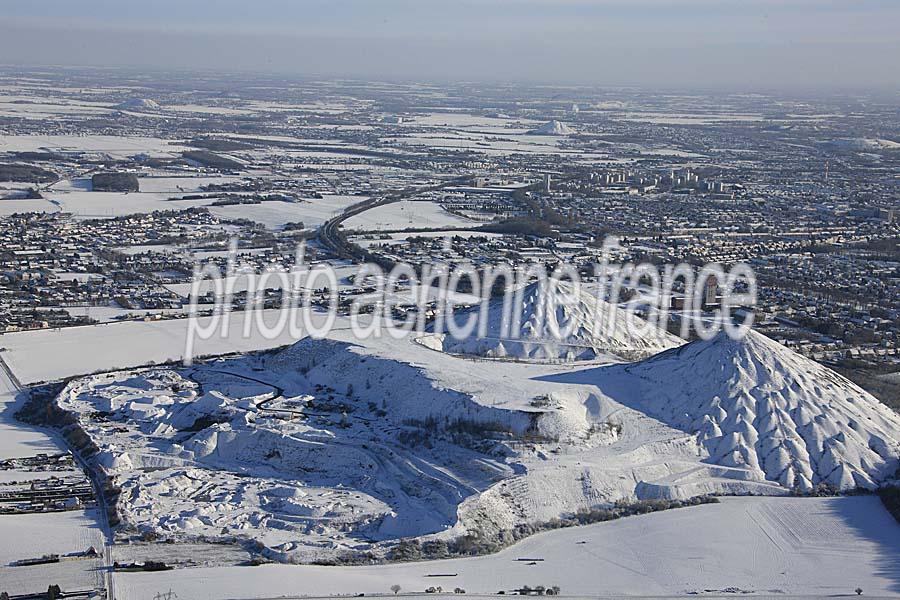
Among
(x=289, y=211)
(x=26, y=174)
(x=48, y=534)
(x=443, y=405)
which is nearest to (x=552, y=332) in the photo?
(x=443, y=405)

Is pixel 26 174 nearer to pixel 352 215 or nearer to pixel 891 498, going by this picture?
pixel 352 215

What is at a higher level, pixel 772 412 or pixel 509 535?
pixel 772 412

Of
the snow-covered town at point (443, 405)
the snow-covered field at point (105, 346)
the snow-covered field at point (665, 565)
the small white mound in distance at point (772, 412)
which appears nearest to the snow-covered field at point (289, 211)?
the snow-covered town at point (443, 405)

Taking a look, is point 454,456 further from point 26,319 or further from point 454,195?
point 454,195

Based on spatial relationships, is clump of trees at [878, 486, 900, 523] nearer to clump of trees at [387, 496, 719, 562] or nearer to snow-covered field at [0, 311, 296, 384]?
clump of trees at [387, 496, 719, 562]

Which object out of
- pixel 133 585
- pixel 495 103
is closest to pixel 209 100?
pixel 495 103

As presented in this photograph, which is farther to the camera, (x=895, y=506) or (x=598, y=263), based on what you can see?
(x=598, y=263)
